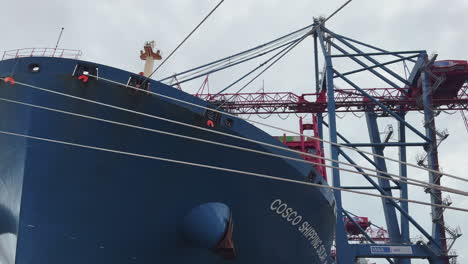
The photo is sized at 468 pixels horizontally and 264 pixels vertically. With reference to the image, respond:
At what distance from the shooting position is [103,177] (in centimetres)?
640

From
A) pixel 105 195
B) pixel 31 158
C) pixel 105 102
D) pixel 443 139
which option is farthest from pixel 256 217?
pixel 443 139

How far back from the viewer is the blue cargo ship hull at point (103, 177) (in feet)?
20.3

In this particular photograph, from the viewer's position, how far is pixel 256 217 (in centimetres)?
764

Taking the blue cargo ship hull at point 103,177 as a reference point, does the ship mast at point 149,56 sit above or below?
above

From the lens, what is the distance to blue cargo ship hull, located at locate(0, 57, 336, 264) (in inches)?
244

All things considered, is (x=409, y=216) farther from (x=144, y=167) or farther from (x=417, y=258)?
(x=144, y=167)

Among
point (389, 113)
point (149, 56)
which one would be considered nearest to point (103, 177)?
point (149, 56)

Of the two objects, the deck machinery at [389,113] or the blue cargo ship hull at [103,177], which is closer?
the blue cargo ship hull at [103,177]

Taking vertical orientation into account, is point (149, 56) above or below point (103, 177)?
above

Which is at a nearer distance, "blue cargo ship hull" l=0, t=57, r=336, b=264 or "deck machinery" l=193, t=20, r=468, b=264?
"blue cargo ship hull" l=0, t=57, r=336, b=264

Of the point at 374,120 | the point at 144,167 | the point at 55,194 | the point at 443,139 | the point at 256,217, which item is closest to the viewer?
the point at 55,194

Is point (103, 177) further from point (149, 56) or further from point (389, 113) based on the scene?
point (389, 113)

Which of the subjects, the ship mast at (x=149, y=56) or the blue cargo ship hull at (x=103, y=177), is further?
the ship mast at (x=149, y=56)

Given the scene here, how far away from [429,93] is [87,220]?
1944 centimetres
